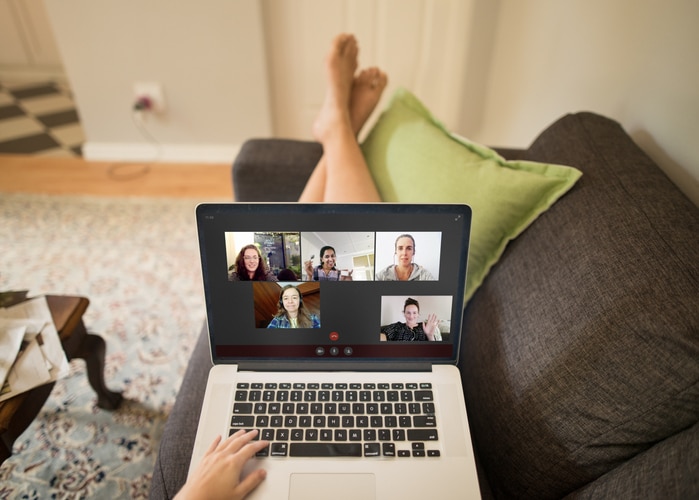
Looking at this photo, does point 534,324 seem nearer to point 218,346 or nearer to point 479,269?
point 479,269

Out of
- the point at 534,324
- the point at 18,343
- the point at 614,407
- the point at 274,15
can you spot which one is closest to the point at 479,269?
the point at 534,324

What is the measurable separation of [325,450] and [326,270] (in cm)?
26

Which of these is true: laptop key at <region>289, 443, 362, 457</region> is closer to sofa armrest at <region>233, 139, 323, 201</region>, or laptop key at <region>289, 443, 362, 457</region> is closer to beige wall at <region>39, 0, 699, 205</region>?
sofa armrest at <region>233, 139, 323, 201</region>

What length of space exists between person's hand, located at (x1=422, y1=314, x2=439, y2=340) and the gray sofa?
0.14 meters

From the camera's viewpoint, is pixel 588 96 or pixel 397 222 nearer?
pixel 397 222

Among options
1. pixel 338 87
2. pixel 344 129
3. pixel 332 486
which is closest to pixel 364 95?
pixel 338 87

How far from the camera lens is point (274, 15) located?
2.17m

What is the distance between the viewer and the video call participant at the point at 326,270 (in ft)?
2.43

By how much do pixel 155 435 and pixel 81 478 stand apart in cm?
18

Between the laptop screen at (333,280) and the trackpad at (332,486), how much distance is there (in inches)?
7.2

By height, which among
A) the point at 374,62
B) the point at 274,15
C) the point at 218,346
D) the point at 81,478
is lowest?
the point at 81,478

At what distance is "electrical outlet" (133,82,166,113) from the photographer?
2.29m

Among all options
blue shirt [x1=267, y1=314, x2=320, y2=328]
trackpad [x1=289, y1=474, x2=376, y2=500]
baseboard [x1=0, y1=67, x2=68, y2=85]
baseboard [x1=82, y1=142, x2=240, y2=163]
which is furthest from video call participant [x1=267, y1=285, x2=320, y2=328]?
baseboard [x1=0, y1=67, x2=68, y2=85]

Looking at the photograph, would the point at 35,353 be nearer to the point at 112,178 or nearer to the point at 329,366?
the point at 329,366
